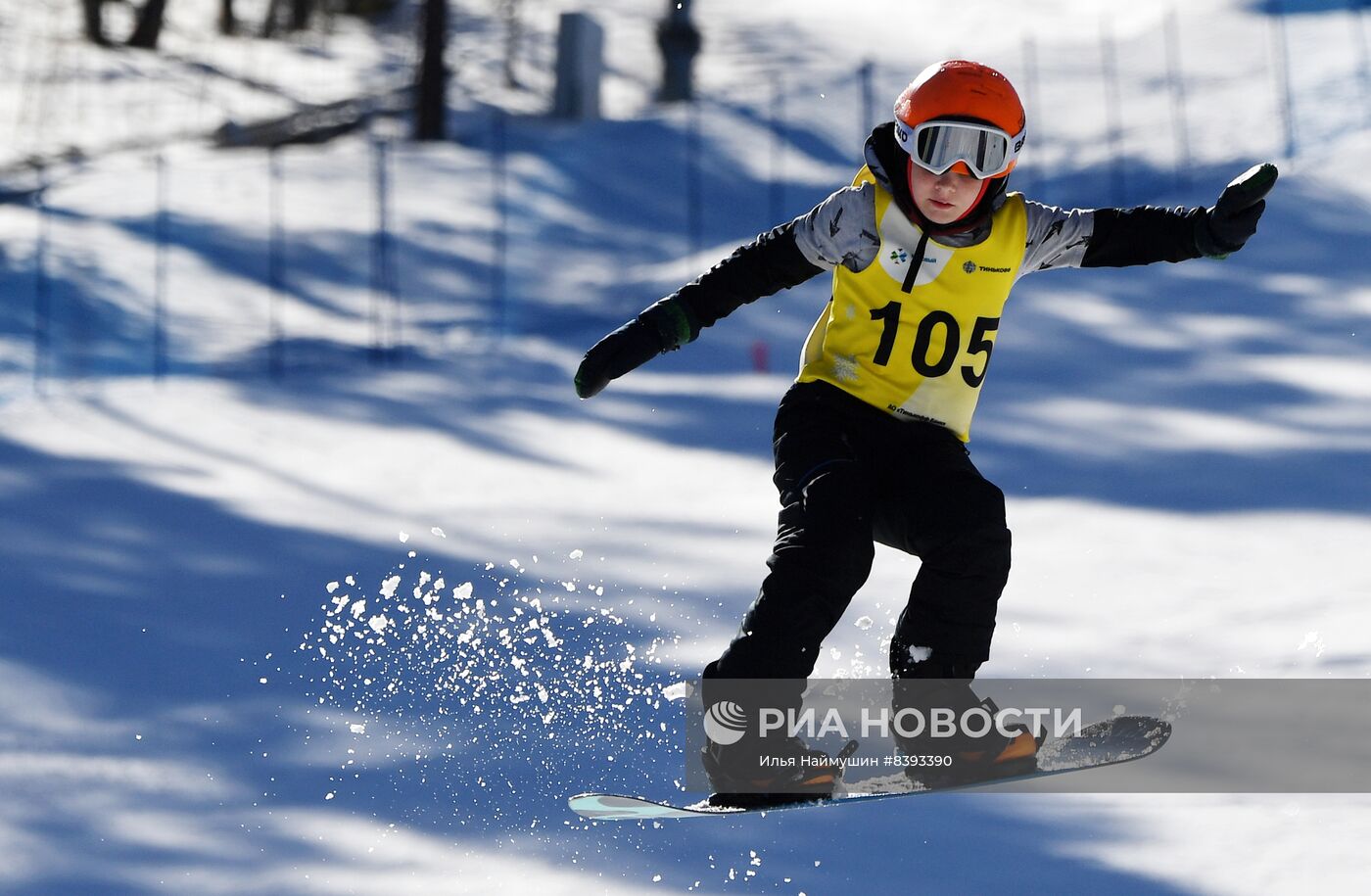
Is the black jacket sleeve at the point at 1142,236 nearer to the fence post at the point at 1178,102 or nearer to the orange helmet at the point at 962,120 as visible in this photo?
the orange helmet at the point at 962,120

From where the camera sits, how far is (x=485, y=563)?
7809 mm

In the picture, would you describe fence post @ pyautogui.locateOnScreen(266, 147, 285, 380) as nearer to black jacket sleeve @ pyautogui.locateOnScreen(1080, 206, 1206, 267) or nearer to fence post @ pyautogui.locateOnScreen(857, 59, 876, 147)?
fence post @ pyautogui.locateOnScreen(857, 59, 876, 147)

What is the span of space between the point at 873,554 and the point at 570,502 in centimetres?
478

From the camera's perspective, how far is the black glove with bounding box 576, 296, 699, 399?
425 cm

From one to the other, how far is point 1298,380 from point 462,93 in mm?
16364

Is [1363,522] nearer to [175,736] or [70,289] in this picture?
[175,736]

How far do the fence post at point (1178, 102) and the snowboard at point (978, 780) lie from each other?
30.0 ft

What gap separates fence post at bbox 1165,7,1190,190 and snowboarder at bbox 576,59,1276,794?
9.33 m

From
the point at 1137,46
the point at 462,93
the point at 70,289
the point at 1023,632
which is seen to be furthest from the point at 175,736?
the point at 462,93

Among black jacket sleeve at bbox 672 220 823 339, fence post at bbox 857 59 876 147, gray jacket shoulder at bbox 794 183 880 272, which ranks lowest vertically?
black jacket sleeve at bbox 672 220 823 339

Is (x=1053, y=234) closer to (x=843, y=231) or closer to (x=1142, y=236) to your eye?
(x=1142, y=236)

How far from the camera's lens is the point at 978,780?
427 cm

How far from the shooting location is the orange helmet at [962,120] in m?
4.06

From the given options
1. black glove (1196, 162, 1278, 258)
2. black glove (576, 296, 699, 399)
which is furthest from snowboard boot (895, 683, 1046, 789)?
black glove (1196, 162, 1278, 258)
